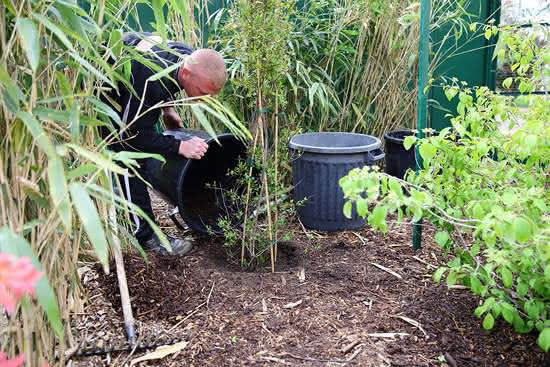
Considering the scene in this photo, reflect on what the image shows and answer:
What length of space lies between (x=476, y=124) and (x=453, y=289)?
71 centimetres

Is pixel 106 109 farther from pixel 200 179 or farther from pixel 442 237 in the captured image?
pixel 200 179

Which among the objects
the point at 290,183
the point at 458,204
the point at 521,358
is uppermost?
the point at 458,204

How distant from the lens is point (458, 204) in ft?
5.91

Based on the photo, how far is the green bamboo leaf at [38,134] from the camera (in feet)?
3.39

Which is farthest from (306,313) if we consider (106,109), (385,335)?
(106,109)

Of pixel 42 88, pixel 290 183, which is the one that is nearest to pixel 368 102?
pixel 290 183

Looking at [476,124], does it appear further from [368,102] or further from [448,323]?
[368,102]

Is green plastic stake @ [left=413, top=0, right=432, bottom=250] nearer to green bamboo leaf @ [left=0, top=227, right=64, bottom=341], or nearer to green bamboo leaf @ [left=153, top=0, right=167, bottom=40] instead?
green bamboo leaf @ [left=153, top=0, right=167, bottom=40]

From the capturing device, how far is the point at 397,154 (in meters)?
3.39

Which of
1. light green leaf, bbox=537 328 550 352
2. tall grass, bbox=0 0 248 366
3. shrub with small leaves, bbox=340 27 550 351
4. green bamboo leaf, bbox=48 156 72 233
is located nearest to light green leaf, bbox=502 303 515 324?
shrub with small leaves, bbox=340 27 550 351

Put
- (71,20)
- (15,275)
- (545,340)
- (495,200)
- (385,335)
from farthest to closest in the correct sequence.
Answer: (385,335) < (495,200) < (545,340) < (71,20) < (15,275)

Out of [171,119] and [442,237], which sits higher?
[171,119]

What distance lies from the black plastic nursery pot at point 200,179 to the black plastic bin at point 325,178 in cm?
34

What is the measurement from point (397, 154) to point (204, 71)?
1.50 m
